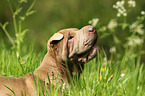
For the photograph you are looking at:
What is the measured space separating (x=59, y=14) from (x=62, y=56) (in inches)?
227

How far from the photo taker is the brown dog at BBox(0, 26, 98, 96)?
2929mm

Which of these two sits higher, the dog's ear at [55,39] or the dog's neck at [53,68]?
the dog's ear at [55,39]

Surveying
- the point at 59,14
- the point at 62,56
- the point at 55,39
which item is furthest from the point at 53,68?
the point at 59,14

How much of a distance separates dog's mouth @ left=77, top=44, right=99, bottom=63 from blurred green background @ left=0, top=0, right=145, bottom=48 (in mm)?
4347

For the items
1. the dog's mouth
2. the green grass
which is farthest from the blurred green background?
the dog's mouth

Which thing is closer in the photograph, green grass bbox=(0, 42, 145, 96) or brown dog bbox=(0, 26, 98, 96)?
green grass bbox=(0, 42, 145, 96)

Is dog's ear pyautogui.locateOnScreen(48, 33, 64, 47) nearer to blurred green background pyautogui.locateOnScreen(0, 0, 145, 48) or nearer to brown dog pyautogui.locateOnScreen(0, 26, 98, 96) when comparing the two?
brown dog pyautogui.locateOnScreen(0, 26, 98, 96)

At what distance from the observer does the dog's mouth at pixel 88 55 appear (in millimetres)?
3033

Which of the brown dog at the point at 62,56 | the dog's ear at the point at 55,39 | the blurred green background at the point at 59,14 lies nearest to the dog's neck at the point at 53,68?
the brown dog at the point at 62,56

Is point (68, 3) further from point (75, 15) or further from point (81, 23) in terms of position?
point (81, 23)

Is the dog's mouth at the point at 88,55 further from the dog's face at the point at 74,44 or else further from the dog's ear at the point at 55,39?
the dog's ear at the point at 55,39

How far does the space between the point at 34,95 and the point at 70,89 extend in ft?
1.29

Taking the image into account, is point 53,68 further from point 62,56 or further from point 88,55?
point 88,55

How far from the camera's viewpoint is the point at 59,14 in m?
8.59
